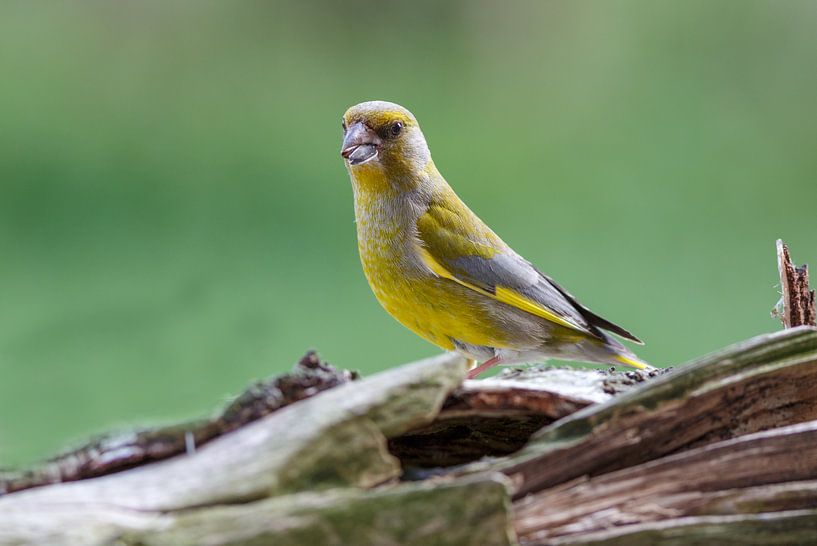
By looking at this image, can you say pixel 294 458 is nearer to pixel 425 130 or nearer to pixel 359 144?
pixel 359 144

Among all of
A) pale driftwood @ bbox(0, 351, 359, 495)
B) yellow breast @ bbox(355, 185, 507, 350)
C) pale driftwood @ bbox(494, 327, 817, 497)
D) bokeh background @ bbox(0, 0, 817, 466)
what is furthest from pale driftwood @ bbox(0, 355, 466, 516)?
bokeh background @ bbox(0, 0, 817, 466)

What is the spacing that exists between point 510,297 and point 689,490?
2.78ft

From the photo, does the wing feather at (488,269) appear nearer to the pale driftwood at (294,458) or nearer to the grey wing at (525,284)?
the grey wing at (525,284)

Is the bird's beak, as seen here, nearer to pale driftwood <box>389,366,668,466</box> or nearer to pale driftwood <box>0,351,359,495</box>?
pale driftwood <box>389,366,668,466</box>

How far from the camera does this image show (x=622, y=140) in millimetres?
3641

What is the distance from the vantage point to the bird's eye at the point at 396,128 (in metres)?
1.87

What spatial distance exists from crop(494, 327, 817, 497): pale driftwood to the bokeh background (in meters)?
1.97

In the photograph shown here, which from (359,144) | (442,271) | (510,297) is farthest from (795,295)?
(359,144)

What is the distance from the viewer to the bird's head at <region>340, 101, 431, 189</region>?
1.84m

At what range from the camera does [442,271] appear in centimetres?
179

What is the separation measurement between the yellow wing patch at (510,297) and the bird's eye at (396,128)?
0.81 ft

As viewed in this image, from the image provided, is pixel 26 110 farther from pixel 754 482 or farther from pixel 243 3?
pixel 754 482

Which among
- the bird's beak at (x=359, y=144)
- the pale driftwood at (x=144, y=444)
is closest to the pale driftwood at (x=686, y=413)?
the pale driftwood at (x=144, y=444)

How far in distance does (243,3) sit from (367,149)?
2.03m
